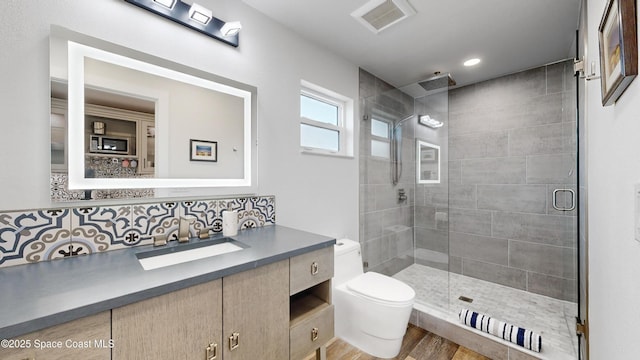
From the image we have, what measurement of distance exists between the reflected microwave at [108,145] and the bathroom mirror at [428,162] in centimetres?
246

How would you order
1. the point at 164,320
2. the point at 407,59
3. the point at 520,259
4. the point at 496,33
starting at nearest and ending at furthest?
1. the point at 164,320
2. the point at 496,33
3. the point at 407,59
4. the point at 520,259

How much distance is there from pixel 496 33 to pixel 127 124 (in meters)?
2.62

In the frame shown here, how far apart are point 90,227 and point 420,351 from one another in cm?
214

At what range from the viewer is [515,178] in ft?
8.75

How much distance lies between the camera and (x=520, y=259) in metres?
2.64

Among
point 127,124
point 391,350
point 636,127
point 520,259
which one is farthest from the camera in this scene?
point 520,259

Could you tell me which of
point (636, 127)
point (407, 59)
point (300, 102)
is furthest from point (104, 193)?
point (407, 59)

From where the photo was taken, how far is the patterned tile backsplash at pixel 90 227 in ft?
3.21

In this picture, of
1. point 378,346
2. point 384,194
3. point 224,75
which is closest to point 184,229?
point 224,75

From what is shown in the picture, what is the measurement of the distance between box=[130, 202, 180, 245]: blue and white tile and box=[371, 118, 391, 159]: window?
1968 mm

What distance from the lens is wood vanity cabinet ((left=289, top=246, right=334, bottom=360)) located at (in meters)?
1.24

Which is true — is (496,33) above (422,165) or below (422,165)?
above

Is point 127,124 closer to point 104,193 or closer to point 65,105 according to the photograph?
point 65,105

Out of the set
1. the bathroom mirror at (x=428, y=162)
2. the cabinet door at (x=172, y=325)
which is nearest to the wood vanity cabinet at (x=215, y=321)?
the cabinet door at (x=172, y=325)
